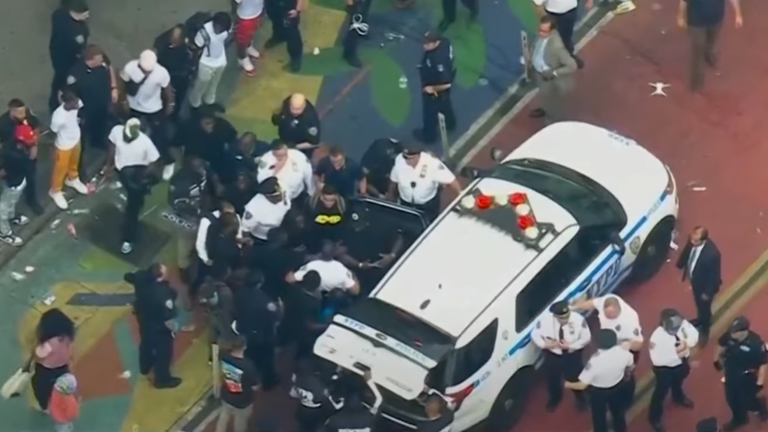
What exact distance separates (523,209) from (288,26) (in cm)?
523

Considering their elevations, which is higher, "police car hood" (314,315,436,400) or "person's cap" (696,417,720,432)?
"police car hood" (314,315,436,400)

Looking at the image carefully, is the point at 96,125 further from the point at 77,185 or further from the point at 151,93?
the point at 151,93

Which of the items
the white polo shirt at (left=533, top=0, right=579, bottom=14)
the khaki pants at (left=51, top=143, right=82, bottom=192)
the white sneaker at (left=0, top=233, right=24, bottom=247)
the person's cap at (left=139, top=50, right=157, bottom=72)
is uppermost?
the person's cap at (left=139, top=50, right=157, bottom=72)

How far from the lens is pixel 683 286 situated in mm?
18578

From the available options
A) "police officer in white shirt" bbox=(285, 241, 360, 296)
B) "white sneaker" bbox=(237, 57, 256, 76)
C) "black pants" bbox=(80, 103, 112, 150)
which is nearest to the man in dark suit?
"police officer in white shirt" bbox=(285, 241, 360, 296)

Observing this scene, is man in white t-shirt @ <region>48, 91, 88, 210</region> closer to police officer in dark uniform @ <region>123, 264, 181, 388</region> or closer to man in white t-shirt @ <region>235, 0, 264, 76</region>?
police officer in dark uniform @ <region>123, 264, 181, 388</region>

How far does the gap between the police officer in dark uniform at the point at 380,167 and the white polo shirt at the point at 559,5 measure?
3.31 meters

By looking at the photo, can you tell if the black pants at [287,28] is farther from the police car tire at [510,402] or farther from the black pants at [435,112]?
the police car tire at [510,402]

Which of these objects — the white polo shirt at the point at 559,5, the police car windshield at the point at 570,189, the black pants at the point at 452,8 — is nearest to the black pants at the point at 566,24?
the white polo shirt at the point at 559,5

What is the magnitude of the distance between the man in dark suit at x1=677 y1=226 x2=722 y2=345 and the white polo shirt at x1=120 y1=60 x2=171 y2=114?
623 centimetres

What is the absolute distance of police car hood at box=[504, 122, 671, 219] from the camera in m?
17.9

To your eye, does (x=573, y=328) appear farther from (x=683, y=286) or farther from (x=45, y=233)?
(x=45, y=233)

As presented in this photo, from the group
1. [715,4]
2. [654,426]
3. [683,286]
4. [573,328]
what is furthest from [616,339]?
[715,4]

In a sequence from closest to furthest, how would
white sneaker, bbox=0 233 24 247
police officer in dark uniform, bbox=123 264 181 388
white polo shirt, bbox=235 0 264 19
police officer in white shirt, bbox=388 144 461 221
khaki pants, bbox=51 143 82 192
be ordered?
police officer in dark uniform, bbox=123 264 181 388 → police officer in white shirt, bbox=388 144 461 221 → khaki pants, bbox=51 143 82 192 → white sneaker, bbox=0 233 24 247 → white polo shirt, bbox=235 0 264 19
